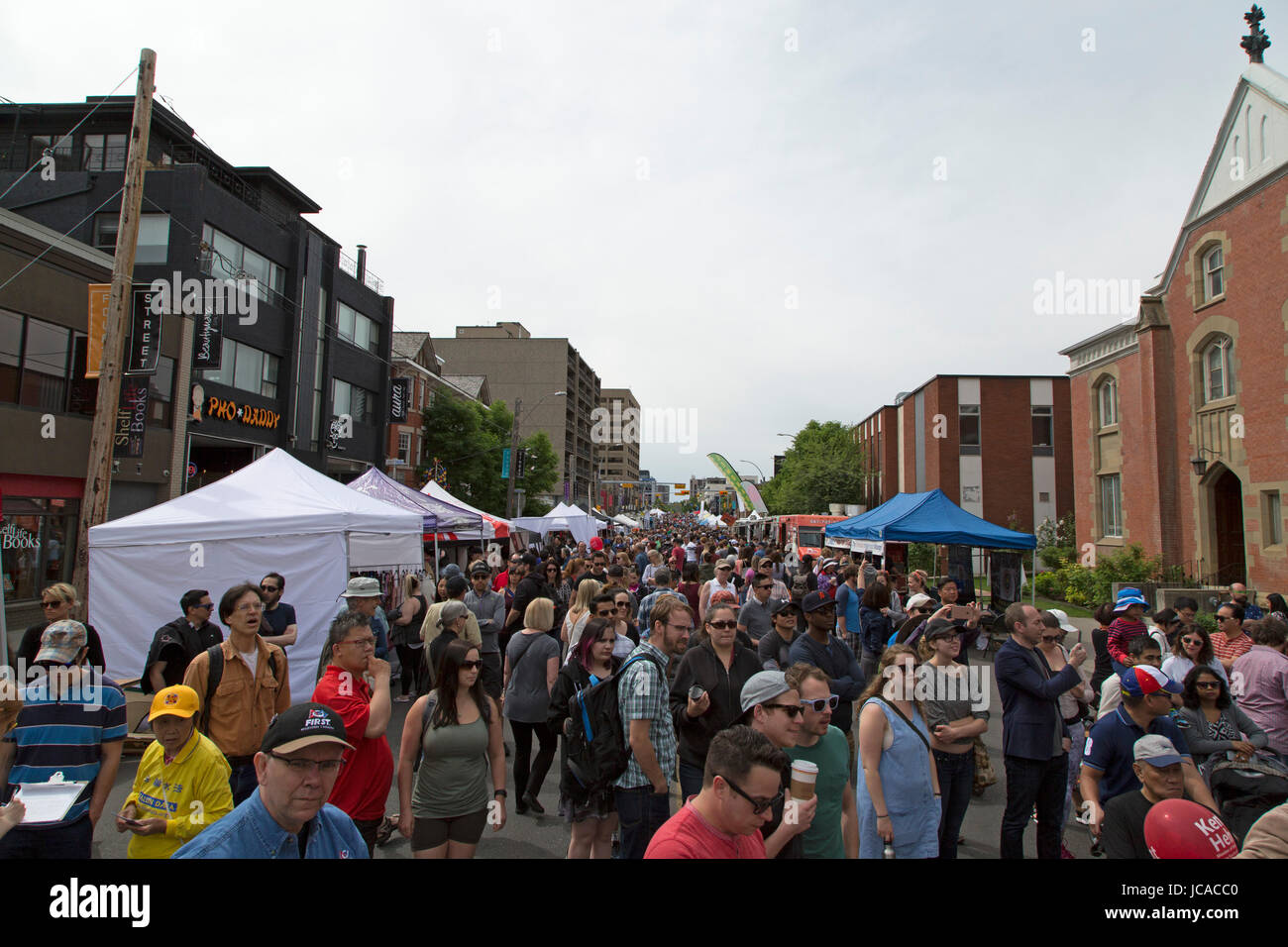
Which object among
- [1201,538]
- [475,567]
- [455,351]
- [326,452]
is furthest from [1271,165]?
[455,351]

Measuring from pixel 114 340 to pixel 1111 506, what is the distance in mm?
29966

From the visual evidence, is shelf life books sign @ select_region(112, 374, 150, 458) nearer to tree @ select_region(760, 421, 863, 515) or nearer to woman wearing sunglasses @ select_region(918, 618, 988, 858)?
woman wearing sunglasses @ select_region(918, 618, 988, 858)

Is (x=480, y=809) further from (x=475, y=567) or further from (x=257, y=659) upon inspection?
(x=475, y=567)

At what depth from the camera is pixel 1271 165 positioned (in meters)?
18.2

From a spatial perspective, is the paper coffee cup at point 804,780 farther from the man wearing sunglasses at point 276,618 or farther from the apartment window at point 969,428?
the apartment window at point 969,428

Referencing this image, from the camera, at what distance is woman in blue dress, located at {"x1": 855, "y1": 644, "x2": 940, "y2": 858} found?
3471mm

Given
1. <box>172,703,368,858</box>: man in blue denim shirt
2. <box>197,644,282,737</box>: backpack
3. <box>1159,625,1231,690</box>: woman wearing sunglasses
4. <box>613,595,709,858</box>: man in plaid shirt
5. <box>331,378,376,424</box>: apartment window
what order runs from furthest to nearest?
<box>331,378,376,424</box>: apartment window
<box>1159,625,1231,690</box>: woman wearing sunglasses
<box>197,644,282,737</box>: backpack
<box>613,595,709,858</box>: man in plaid shirt
<box>172,703,368,858</box>: man in blue denim shirt

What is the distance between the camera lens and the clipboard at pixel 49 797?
3.11 metres

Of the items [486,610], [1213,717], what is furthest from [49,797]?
[1213,717]

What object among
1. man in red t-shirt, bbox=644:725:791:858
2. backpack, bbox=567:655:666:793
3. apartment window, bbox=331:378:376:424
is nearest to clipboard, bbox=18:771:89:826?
backpack, bbox=567:655:666:793

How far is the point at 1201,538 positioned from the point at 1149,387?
16.9ft

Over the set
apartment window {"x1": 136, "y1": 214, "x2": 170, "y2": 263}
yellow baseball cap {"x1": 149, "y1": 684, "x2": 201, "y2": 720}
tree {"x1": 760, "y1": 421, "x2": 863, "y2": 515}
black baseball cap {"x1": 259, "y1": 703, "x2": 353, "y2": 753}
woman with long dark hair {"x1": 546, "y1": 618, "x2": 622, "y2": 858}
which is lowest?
woman with long dark hair {"x1": 546, "y1": 618, "x2": 622, "y2": 858}

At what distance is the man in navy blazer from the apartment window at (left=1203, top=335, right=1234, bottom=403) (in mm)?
21374

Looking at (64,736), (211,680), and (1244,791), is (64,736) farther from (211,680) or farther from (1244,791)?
(1244,791)
